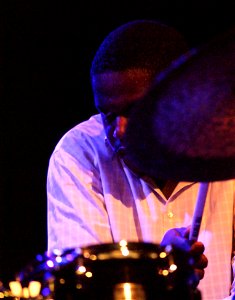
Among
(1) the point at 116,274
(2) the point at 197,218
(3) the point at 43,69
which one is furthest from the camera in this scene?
(3) the point at 43,69

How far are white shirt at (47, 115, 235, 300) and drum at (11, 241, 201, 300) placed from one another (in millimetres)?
814

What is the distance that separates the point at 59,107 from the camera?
3.53 metres

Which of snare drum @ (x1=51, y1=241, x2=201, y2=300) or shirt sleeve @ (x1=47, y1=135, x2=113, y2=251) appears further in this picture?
shirt sleeve @ (x1=47, y1=135, x2=113, y2=251)

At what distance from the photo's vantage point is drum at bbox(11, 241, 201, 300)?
5.11 feet

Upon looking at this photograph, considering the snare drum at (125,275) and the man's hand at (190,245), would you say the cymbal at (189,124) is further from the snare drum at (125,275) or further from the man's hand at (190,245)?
the snare drum at (125,275)

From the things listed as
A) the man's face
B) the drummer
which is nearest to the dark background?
the drummer

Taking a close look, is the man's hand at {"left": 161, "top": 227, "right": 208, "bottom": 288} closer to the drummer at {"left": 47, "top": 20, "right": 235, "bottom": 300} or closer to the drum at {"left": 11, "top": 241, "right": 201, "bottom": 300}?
the drum at {"left": 11, "top": 241, "right": 201, "bottom": 300}

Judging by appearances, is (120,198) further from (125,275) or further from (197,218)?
(125,275)

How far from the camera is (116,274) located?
1.57 metres

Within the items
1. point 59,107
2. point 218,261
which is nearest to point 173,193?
point 218,261

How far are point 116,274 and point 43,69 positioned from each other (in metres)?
2.08

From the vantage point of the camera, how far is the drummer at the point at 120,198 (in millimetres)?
2330

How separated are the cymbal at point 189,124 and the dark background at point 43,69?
5.71 ft

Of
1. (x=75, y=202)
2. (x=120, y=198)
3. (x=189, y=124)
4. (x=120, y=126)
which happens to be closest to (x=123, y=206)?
(x=120, y=198)
